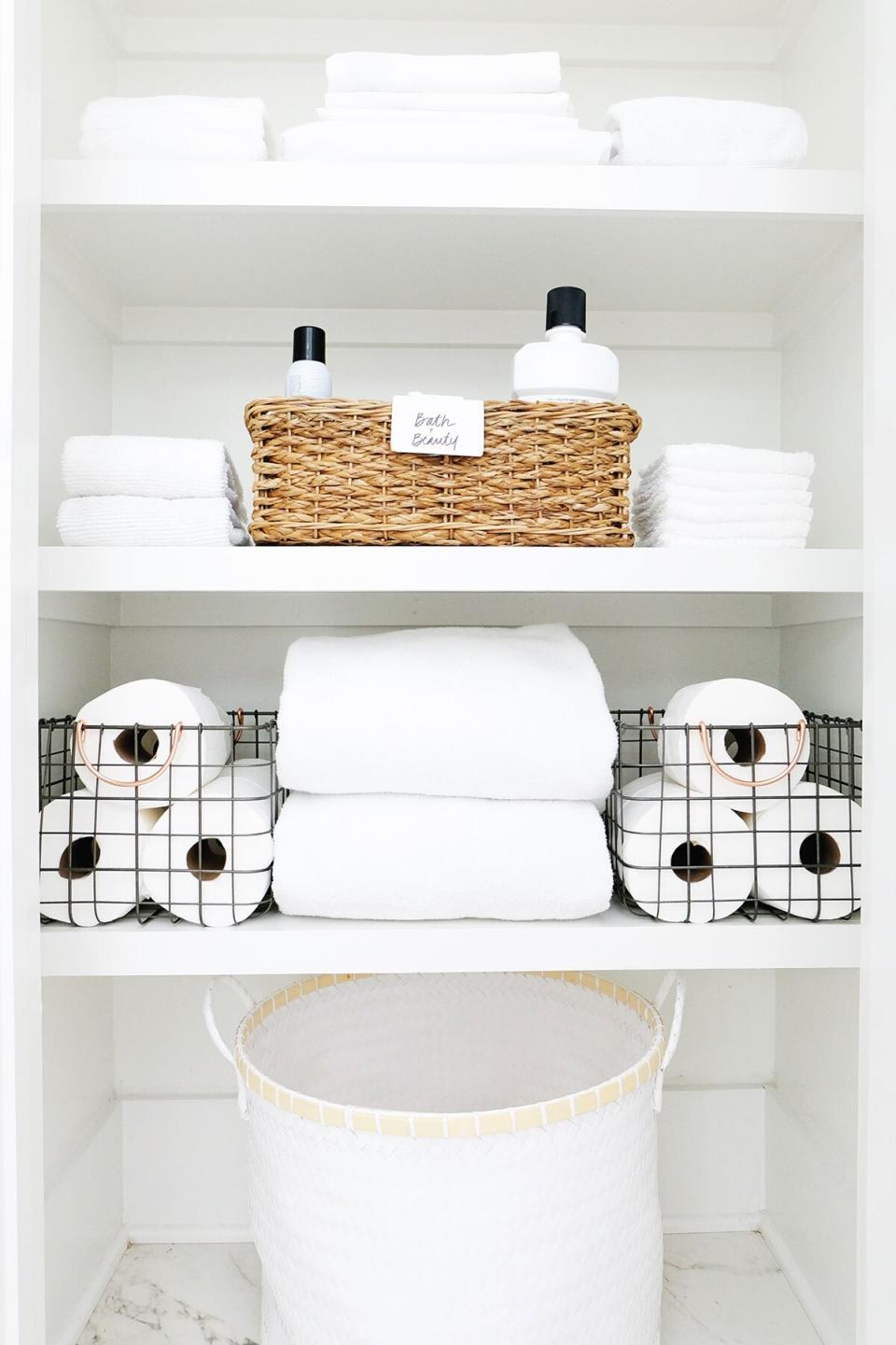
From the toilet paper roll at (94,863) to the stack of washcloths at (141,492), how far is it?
234mm

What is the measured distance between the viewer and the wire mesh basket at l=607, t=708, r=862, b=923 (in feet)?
2.81

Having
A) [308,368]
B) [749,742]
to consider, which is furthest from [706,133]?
[749,742]

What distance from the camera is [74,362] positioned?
40.7 inches

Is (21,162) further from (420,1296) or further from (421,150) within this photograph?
(420,1296)

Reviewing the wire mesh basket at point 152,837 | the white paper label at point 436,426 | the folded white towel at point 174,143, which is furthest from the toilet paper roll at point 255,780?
the folded white towel at point 174,143

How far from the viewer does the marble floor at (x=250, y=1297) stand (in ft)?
3.25

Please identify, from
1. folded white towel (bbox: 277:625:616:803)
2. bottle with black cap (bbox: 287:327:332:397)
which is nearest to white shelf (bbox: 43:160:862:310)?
bottle with black cap (bbox: 287:327:332:397)

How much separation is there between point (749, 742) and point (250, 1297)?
80 centimetres

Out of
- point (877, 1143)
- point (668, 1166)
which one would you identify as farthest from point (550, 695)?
point (668, 1166)

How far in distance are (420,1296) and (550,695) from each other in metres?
0.51

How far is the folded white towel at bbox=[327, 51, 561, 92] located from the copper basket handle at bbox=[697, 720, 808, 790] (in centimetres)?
60

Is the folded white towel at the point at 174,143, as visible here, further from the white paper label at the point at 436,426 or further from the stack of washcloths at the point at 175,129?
the white paper label at the point at 436,426

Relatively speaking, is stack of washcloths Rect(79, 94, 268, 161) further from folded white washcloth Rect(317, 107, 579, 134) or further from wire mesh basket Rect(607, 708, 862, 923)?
wire mesh basket Rect(607, 708, 862, 923)

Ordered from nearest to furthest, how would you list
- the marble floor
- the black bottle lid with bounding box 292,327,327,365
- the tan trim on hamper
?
the tan trim on hamper
the black bottle lid with bounding box 292,327,327,365
the marble floor
